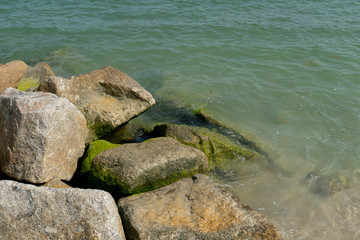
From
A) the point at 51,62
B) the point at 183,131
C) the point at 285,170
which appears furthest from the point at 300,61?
the point at 51,62

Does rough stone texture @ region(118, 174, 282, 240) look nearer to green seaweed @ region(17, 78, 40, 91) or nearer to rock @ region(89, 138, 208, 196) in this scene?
rock @ region(89, 138, 208, 196)

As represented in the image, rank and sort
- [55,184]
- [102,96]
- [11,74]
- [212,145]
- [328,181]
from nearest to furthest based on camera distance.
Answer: [55,184], [328,181], [212,145], [102,96], [11,74]

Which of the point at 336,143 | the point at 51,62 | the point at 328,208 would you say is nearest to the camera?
the point at 328,208

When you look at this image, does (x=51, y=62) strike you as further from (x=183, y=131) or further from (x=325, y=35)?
(x=325, y=35)

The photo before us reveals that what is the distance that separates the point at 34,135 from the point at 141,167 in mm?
1672

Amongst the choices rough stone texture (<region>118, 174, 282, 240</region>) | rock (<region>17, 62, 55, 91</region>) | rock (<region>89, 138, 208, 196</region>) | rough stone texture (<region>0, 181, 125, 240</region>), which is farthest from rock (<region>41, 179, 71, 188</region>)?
rock (<region>17, 62, 55, 91</region>)

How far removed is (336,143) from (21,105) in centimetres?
688

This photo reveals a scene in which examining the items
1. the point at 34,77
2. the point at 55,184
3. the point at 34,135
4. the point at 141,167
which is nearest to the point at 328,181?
the point at 141,167

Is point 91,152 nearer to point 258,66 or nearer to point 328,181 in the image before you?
point 328,181

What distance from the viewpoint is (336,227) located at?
6086mm

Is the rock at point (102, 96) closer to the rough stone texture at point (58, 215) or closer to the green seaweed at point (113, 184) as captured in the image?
the green seaweed at point (113, 184)

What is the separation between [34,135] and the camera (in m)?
5.20

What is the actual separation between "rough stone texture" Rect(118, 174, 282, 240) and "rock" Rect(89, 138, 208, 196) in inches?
16.4

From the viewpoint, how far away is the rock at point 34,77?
957cm
